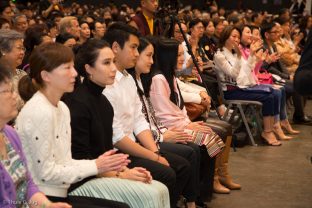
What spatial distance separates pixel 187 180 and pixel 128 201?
0.82m

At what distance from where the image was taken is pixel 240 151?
5.38 m

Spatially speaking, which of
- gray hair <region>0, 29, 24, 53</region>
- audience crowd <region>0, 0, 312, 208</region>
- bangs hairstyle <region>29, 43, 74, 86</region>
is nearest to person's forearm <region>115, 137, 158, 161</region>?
audience crowd <region>0, 0, 312, 208</region>

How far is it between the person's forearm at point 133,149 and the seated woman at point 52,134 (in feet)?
1.92

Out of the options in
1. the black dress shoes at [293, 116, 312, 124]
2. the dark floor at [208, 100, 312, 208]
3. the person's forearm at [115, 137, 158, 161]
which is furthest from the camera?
the black dress shoes at [293, 116, 312, 124]

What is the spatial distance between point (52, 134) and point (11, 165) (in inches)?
12.3

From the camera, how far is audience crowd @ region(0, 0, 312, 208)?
2.31 metres

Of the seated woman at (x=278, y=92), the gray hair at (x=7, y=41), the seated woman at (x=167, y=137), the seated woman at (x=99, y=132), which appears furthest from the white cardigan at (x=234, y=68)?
the seated woman at (x=99, y=132)

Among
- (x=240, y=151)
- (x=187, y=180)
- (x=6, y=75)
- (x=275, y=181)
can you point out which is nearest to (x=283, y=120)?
(x=240, y=151)

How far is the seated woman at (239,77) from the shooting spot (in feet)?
18.6

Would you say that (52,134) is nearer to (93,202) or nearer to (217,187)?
(93,202)

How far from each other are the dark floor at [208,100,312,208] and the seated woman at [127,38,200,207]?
0.45 meters

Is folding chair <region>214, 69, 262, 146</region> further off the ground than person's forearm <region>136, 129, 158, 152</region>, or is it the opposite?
person's forearm <region>136, 129, 158, 152</region>

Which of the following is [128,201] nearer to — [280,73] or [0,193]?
[0,193]

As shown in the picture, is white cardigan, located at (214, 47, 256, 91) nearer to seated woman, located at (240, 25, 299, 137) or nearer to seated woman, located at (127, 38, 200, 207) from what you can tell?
seated woman, located at (240, 25, 299, 137)
